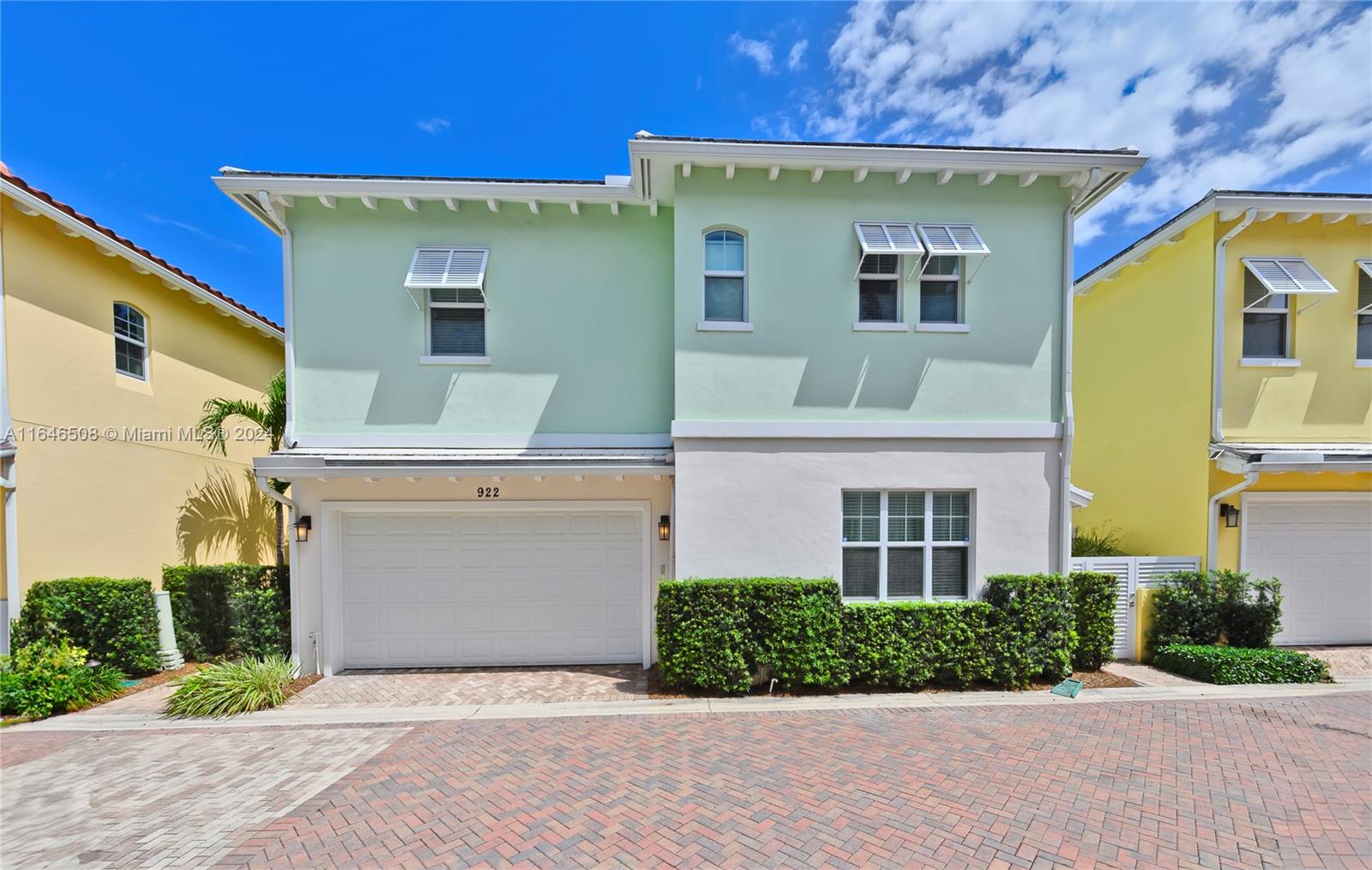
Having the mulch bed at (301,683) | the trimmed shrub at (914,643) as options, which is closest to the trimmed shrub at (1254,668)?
the trimmed shrub at (914,643)

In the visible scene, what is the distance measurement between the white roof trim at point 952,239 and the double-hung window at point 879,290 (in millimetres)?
493

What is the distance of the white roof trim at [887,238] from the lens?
7.34 m

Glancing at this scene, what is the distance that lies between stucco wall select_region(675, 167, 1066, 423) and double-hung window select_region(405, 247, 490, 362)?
320 centimetres

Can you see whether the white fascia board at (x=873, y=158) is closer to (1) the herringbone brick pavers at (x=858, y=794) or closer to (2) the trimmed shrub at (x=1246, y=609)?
(2) the trimmed shrub at (x=1246, y=609)

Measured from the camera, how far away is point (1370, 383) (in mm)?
8906

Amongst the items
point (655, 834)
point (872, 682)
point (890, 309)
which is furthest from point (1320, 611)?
point (655, 834)

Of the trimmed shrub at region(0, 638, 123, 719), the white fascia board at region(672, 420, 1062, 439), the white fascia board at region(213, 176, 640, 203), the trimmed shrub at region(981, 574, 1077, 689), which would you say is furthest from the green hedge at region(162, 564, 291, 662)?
the trimmed shrub at region(981, 574, 1077, 689)

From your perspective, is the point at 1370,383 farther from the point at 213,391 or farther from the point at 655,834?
the point at 213,391

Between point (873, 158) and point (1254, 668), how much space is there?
891 cm

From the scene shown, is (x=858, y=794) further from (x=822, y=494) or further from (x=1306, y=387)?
(x=1306, y=387)

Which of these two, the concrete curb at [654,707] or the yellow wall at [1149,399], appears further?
the yellow wall at [1149,399]

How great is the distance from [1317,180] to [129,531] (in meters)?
21.7

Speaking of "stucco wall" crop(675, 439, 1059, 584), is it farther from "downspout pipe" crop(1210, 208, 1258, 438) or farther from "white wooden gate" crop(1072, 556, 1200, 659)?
"downspout pipe" crop(1210, 208, 1258, 438)

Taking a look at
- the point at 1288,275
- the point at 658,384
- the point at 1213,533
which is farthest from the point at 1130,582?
the point at 658,384
